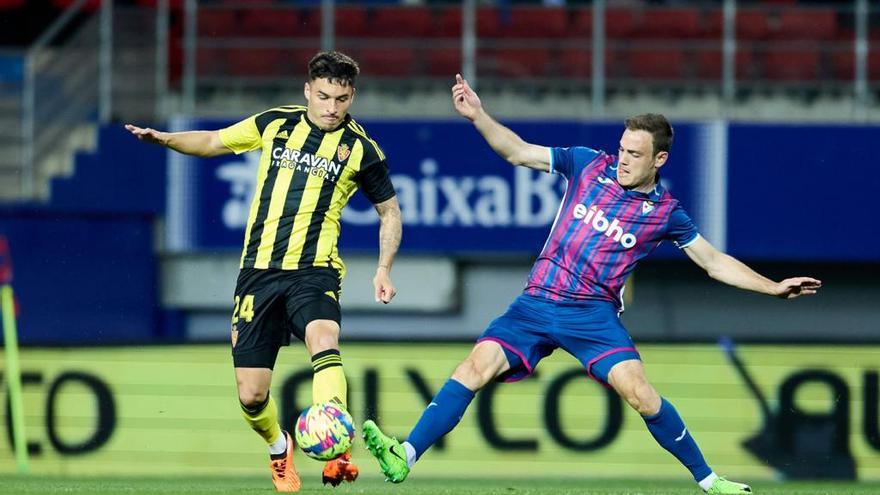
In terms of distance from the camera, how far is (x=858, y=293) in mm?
15391

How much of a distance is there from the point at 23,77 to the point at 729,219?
22.6 ft

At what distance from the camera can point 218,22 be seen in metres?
15.3

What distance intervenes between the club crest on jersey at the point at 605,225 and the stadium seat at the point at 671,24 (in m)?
8.05

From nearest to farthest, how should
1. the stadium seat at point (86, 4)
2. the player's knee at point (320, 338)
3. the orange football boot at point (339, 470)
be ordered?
the orange football boot at point (339, 470), the player's knee at point (320, 338), the stadium seat at point (86, 4)

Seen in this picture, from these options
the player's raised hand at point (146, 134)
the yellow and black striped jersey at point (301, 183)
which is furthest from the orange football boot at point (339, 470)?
the player's raised hand at point (146, 134)

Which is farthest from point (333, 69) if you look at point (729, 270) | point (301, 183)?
point (729, 270)

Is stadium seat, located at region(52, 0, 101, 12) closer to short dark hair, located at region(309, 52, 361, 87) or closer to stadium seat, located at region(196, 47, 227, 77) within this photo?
stadium seat, located at region(196, 47, 227, 77)

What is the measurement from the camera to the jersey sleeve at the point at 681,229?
756cm

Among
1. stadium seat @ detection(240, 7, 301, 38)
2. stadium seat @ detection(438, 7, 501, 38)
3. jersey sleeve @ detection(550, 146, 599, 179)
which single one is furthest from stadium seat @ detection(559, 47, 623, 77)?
jersey sleeve @ detection(550, 146, 599, 179)

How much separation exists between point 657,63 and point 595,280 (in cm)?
808

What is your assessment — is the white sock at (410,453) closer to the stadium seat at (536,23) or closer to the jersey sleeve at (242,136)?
the jersey sleeve at (242,136)

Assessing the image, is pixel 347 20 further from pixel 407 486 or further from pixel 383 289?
pixel 383 289

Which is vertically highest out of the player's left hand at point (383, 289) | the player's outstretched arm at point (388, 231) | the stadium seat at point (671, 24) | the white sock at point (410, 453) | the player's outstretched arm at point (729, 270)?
the stadium seat at point (671, 24)

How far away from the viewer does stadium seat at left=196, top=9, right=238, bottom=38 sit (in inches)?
602
